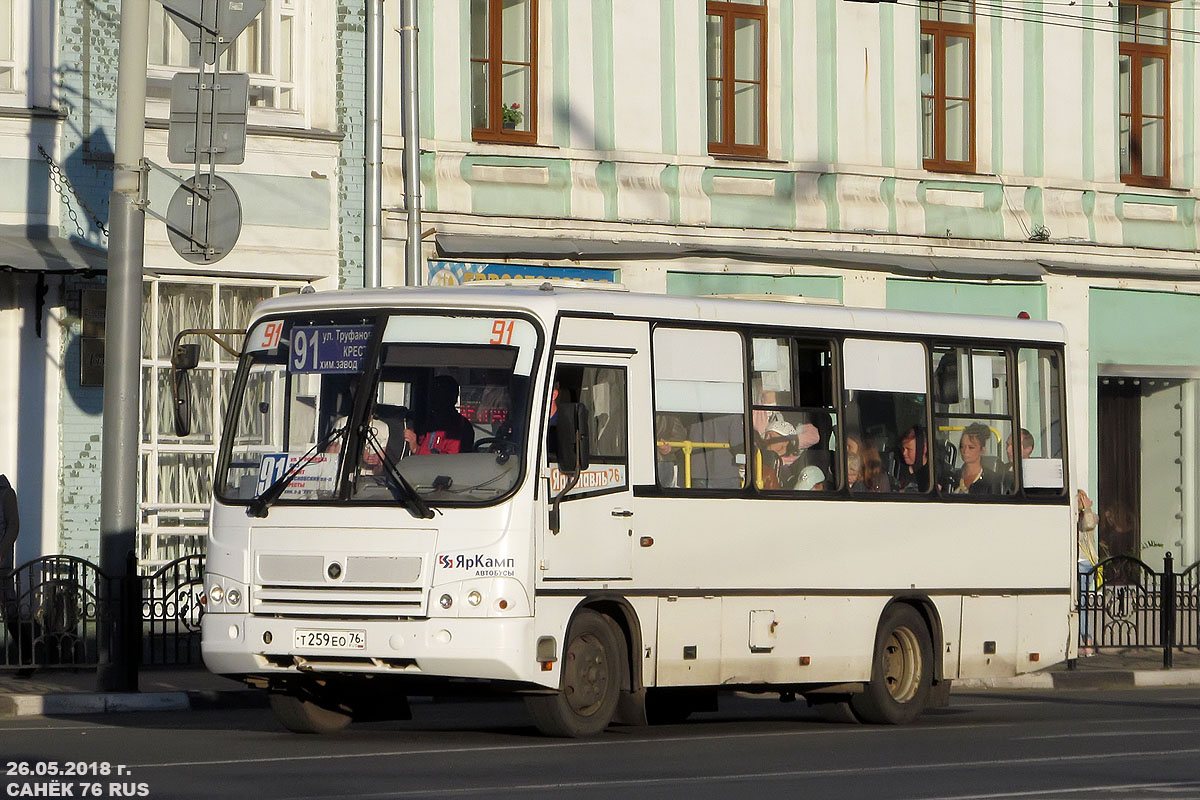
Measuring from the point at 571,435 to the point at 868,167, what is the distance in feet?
47.2

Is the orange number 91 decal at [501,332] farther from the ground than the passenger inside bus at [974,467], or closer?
farther from the ground

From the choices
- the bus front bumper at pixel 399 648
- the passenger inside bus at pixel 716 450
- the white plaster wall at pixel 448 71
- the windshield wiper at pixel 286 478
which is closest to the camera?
the bus front bumper at pixel 399 648

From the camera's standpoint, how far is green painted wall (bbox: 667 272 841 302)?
26.3 m

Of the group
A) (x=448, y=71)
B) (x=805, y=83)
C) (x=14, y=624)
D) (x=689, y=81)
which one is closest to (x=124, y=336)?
(x=14, y=624)

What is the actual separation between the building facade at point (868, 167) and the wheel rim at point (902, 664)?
9.52 meters

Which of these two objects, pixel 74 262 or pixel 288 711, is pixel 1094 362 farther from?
pixel 288 711

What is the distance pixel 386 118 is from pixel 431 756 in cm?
1276

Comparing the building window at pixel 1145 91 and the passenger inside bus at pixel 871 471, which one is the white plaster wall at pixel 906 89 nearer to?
the building window at pixel 1145 91

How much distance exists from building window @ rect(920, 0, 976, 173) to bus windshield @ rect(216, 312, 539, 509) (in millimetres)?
15053

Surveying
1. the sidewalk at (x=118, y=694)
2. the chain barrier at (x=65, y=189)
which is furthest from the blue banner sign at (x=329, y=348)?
the chain barrier at (x=65, y=189)

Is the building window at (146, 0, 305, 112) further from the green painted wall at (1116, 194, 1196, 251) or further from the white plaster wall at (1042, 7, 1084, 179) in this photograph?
the green painted wall at (1116, 194, 1196, 251)

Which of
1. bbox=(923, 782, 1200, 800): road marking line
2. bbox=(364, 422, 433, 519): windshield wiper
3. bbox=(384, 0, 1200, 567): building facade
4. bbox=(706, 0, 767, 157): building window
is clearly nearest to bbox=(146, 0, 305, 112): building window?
bbox=(384, 0, 1200, 567): building facade

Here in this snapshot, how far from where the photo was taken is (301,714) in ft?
48.0

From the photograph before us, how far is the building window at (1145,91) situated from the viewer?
97.2 ft
